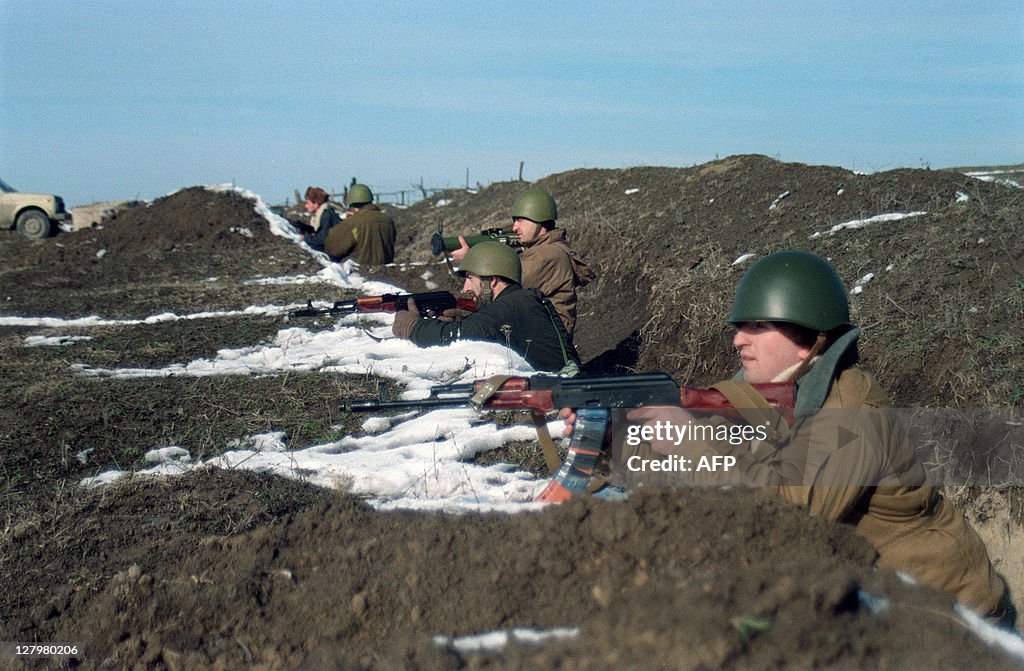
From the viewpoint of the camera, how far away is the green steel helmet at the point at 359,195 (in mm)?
15578

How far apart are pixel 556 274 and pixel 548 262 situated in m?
0.12

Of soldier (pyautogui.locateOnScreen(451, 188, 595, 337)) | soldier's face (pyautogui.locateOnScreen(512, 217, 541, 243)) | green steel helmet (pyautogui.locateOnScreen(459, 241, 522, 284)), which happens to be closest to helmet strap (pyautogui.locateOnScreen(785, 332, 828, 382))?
green steel helmet (pyautogui.locateOnScreen(459, 241, 522, 284))

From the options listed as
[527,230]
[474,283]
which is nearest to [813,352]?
[474,283]

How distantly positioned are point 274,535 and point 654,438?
1596 millimetres

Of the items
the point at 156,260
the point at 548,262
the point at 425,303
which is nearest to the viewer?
the point at 425,303

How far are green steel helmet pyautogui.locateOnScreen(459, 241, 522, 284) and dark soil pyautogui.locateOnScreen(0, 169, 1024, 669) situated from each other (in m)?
1.15

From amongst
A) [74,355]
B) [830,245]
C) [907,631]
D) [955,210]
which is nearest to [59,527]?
[907,631]

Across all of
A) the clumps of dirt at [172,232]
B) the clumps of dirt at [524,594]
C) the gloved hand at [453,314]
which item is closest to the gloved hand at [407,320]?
the gloved hand at [453,314]

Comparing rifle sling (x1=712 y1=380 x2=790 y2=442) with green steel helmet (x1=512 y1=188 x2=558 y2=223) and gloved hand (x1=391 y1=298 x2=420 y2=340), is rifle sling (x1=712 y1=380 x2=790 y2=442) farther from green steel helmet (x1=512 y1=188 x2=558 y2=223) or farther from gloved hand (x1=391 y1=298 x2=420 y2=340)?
green steel helmet (x1=512 y1=188 x2=558 y2=223)

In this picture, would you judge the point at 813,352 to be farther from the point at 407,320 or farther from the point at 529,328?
the point at 407,320

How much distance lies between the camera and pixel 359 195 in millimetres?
15633

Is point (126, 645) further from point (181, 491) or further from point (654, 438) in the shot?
point (654, 438)

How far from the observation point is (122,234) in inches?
739
